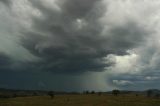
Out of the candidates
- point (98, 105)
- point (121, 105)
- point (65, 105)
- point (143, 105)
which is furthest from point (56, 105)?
point (143, 105)

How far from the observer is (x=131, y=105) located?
375 ft

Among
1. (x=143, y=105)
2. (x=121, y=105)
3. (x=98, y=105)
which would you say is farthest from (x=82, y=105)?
(x=143, y=105)

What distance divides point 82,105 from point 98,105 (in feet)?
23.1

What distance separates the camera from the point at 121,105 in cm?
11469

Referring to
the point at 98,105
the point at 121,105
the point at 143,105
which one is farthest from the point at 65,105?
the point at 143,105

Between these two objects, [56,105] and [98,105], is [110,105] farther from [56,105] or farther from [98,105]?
[56,105]

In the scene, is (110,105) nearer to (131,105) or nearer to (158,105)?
(131,105)

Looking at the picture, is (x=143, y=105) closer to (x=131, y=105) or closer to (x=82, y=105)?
(x=131, y=105)

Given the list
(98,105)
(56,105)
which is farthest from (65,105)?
(98,105)

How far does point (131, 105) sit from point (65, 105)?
28.4 metres

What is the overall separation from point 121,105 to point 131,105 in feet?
13.6

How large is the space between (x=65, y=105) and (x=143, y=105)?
110 feet

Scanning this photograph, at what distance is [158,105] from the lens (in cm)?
11738

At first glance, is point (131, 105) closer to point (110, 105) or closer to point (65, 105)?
point (110, 105)
